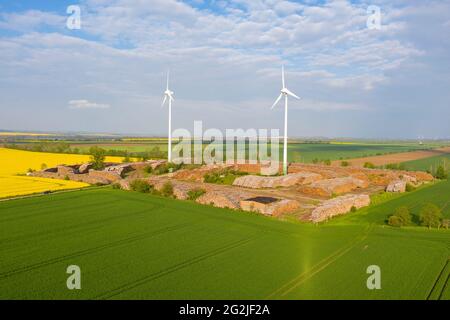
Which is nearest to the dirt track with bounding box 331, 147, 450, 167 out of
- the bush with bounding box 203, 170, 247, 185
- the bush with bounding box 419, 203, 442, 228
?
the bush with bounding box 203, 170, 247, 185

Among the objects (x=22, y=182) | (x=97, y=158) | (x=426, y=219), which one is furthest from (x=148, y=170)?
(x=426, y=219)

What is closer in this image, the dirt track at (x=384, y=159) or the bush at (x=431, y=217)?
the bush at (x=431, y=217)

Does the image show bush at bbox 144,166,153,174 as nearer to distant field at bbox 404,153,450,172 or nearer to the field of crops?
the field of crops

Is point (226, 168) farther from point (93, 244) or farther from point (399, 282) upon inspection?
point (399, 282)

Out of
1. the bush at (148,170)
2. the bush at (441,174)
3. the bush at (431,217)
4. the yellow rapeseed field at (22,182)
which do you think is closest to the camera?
the bush at (431,217)

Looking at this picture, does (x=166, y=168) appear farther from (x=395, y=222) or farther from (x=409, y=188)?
(x=395, y=222)

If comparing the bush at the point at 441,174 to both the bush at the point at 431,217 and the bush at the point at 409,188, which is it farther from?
the bush at the point at 431,217

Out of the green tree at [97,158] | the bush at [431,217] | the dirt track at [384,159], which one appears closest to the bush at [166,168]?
the green tree at [97,158]

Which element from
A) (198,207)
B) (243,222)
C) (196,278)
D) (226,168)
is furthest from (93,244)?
(226,168)
